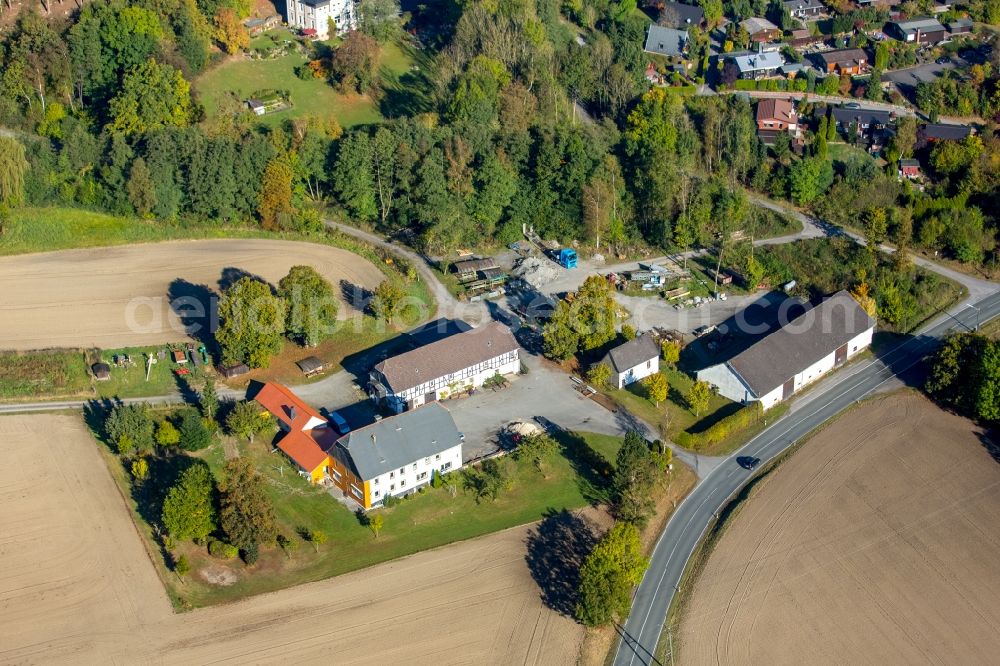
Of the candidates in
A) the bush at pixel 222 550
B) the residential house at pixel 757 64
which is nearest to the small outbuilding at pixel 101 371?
the bush at pixel 222 550

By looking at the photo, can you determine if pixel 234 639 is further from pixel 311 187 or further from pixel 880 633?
pixel 311 187

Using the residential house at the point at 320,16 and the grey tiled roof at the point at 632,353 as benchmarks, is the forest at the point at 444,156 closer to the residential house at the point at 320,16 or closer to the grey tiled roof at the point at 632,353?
the residential house at the point at 320,16

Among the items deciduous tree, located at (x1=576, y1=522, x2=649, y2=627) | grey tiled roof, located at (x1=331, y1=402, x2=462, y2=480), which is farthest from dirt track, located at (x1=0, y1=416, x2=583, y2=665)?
grey tiled roof, located at (x1=331, y1=402, x2=462, y2=480)

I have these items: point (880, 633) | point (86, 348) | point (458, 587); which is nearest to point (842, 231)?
point (880, 633)

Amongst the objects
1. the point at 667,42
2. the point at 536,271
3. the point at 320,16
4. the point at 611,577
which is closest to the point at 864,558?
the point at 611,577

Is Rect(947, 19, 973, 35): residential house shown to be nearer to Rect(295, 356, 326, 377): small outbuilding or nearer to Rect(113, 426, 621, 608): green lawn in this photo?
Rect(113, 426, 621, 608): green lawn
